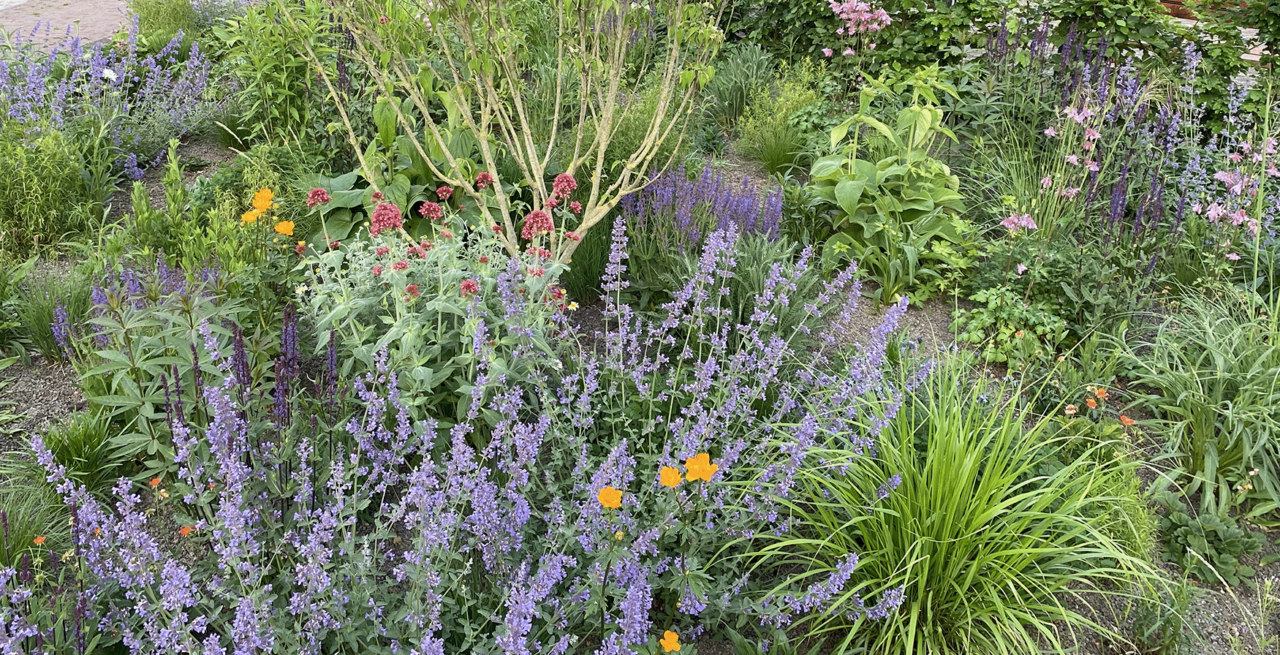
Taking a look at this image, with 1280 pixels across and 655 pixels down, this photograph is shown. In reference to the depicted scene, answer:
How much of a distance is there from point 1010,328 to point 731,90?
10.1 feet

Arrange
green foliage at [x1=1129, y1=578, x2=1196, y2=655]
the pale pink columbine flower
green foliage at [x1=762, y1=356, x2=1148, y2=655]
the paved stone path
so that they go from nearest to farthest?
green foliage at [x1=762, y1=356, x2=1148, y2=655], green foliage at [x1=1129, y1=578, x2=1196, y2=655], the pale pink columbine flower, the paved stone path

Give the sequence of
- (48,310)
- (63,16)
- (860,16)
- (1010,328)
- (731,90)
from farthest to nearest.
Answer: (63,16)
(731,90)
(860,16)
(1010,328)
(48,310)

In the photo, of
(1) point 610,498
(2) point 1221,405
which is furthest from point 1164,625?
(1) point 610,498

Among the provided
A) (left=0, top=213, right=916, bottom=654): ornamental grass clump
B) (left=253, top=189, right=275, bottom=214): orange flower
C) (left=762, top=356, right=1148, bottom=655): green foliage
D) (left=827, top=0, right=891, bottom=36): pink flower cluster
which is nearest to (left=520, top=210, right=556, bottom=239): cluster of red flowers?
(left=0, top=213, right=916, bottom=654): ornamental grass clump

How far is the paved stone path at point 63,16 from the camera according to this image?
7980mm

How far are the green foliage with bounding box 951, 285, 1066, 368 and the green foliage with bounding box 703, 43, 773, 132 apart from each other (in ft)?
8.77

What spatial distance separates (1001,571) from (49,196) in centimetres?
455

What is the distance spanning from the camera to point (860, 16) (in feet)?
19.8

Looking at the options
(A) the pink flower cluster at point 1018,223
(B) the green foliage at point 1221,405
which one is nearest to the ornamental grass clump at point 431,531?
(B) the green foliage at point 1221,405

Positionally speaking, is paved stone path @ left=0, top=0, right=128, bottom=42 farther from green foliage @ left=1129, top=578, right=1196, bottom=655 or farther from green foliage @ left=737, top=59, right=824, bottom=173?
green foliage @ left=1129, top=578, right=1196, bottom=655

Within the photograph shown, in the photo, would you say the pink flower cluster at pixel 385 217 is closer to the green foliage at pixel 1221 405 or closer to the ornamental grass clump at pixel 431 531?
the ornamental grass clump at pixel 431 531

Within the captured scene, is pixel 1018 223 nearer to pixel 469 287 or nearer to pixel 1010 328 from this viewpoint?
pixel 1010 328

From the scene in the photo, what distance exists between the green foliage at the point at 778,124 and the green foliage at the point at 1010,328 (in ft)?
5.28

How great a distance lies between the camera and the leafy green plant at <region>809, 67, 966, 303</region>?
4.46 metres
